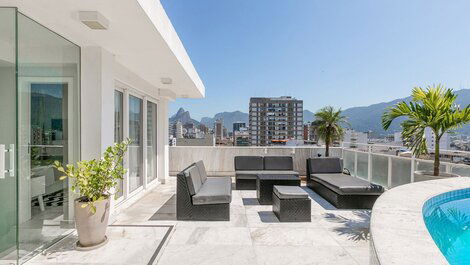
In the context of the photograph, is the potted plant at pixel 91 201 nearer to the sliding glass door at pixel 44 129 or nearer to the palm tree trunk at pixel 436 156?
the sliding glass door at pixel 44 129

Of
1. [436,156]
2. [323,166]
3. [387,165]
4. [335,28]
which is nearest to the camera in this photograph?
[436,156]

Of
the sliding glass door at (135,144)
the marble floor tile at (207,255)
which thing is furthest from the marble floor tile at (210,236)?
the sliding glass door at (135,144)

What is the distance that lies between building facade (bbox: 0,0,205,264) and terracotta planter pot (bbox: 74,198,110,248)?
530 mm

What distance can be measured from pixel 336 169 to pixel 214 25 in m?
10.0

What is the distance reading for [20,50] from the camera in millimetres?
2539

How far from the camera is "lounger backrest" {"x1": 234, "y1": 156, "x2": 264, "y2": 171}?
6.55m

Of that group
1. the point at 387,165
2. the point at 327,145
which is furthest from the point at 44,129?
the point at 327,145

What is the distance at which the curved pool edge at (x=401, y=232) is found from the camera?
1.40 metres

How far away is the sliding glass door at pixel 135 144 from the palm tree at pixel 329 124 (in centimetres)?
603

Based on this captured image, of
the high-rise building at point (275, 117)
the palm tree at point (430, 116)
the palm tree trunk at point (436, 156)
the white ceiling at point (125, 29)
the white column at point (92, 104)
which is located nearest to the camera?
the white ceiling at point (125, 29)

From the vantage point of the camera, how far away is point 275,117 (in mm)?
96375

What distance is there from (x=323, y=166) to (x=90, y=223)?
5.08m

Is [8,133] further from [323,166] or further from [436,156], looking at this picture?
[436,156]

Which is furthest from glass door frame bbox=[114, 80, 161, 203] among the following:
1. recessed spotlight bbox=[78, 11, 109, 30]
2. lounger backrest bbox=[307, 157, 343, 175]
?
lounger backrest bbox=[307, 157, 343, 175]
